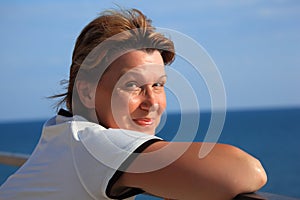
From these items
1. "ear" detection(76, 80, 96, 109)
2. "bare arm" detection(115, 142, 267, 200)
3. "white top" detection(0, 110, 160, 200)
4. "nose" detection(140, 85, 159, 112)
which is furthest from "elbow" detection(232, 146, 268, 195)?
"ear" detection(76, 80, 96, 109)

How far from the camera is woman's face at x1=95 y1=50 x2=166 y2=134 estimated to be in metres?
1.27

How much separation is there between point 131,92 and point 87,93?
127 millimetres

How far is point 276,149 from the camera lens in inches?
2254

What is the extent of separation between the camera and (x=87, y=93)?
52.5 inches

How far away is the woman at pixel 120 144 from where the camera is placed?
102 centimetres

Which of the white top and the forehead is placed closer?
the white top

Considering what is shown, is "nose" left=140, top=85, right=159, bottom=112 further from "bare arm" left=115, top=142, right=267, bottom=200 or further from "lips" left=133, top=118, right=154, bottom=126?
"bare arm" left=115, top=142, right=267, bottom=200

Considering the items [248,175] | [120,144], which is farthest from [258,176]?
[120,144]

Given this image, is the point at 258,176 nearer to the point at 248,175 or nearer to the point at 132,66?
the point at 248,175

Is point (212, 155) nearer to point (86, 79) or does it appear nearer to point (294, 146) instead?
point (86, 79)

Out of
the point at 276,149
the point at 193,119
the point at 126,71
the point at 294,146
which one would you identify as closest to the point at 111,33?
the point at 126,71

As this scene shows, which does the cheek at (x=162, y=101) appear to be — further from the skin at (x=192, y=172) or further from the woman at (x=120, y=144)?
the skin at (x=192, y=172)

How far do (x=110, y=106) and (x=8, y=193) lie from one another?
12.4 inches

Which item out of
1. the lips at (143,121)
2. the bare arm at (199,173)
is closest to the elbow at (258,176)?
the bare arm at (199,173)
